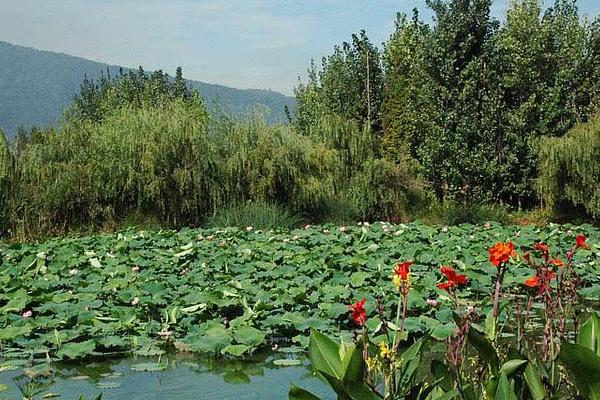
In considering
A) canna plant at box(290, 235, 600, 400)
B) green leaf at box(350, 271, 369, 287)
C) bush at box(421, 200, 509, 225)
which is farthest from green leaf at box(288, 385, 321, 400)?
bush at box(421, 200, 509, 225)

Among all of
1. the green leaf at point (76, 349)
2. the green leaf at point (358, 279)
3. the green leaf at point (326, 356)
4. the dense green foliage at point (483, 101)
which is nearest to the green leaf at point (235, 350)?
the green leaf at point (76, 349)

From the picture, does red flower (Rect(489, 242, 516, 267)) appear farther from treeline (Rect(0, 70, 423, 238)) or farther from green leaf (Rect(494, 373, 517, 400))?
treeline (Rect(0, 70, 423, 238))

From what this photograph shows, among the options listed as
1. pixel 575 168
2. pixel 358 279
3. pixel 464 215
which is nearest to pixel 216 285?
pixel 358 279

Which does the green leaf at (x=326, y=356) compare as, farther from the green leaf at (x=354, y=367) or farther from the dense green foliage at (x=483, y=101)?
the dense green foliage at (x=483, y=101)

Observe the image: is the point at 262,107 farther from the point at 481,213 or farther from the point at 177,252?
the point at 177,252

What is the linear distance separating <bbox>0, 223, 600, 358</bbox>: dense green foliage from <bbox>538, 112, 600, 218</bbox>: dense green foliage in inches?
220

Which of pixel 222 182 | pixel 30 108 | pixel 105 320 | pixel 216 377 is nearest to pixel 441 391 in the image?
pixel 216 377

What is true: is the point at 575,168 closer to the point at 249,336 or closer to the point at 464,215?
the point at 464,215

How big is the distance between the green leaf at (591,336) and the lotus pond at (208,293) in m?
1.82

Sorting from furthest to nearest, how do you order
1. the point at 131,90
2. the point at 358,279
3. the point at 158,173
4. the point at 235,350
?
the point at 131,90, the point at 158,173, the point at 358,279, the point at 235,350

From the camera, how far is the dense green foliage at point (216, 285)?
4.51 meters

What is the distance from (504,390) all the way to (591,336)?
37cm

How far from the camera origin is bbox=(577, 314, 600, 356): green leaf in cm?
208

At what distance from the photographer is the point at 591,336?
2.09 metres
